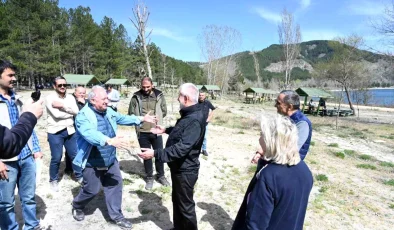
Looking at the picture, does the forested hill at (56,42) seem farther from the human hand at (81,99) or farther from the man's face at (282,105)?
the man's face at (282,105)

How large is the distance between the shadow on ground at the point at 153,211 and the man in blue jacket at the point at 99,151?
0.39 metres

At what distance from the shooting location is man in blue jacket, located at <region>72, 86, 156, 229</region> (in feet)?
9.93

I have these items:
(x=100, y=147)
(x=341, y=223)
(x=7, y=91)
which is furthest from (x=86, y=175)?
(x=341, y=223)

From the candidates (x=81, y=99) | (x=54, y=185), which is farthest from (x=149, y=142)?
(x=54, y=185)

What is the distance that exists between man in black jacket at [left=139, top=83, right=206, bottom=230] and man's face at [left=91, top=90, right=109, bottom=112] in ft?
2.57

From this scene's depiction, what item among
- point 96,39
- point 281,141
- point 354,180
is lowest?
point 354,180

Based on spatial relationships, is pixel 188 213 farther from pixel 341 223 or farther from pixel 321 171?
pixel 321 171

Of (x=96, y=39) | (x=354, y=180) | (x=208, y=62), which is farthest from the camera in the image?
(x=208, y=62)

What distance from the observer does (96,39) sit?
47656 millimetres

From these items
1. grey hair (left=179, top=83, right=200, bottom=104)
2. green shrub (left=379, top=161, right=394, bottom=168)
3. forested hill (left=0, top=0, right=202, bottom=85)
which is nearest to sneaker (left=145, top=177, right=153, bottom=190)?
grey hair (left=179, top=83, right=200, bottom=104)

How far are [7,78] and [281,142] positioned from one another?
2561mm

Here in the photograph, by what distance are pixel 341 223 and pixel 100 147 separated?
→ 3.76 metres

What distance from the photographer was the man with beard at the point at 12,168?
260 cm

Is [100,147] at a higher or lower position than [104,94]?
lower
